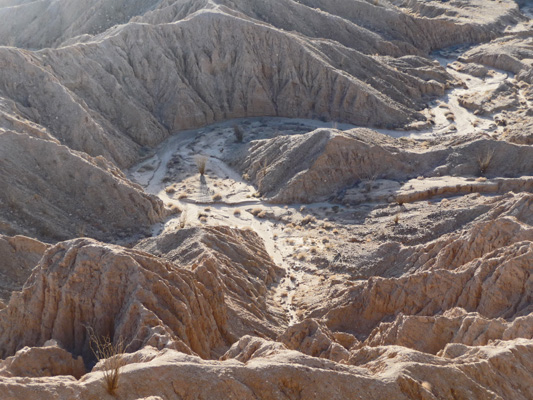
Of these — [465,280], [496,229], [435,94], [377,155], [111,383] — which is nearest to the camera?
[111,383]

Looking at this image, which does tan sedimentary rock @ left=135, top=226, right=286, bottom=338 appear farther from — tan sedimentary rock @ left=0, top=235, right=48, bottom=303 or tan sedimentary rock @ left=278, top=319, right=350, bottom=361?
tan sedimentary rock @ left=0, top=235, right=48, bottom=303

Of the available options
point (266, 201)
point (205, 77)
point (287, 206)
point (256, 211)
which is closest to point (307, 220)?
point (287, 206)

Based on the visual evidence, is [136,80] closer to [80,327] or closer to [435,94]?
[435,94]

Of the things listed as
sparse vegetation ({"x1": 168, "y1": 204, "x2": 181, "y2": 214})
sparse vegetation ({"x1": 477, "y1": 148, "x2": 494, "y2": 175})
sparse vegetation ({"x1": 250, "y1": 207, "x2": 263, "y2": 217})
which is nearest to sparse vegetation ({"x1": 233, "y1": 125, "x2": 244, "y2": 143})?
sparse vegetation ({"x1": 250, "y1": 207, "x2": 263, "y2": 217})

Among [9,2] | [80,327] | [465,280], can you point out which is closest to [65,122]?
[80,327]

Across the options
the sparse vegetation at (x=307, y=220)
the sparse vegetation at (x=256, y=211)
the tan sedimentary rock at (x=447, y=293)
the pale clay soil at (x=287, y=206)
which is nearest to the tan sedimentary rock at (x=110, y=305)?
the tan sedimentary rock at (x=447, y=293)

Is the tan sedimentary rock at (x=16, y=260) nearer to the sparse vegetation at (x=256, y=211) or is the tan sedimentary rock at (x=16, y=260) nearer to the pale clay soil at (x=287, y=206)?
the pale clay soil at (x=287, y=206)

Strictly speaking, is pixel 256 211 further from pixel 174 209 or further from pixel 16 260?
pixel 16 260
